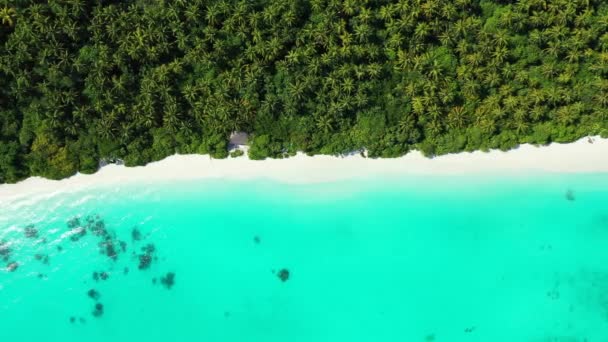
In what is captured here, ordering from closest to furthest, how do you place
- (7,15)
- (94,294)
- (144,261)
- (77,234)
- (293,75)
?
(7,15) → (293,75) → (94,294) → (144,261) → (77,234)

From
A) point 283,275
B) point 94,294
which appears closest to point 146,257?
point 94,294

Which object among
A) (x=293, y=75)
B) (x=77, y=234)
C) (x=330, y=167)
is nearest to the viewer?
(x=293, y=75)

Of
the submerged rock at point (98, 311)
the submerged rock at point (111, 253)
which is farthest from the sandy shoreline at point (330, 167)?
the submerged rock at point (98, 311)

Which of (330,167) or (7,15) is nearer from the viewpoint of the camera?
(7,15)

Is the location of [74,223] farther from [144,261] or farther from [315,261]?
[315,261]

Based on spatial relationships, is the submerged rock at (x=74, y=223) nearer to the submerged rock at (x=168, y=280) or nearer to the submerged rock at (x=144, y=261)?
the submerged rock at (x=144, y=261)

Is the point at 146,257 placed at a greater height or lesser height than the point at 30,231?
lesser

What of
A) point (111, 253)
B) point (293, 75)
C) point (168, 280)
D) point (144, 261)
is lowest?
point (168, 280)
